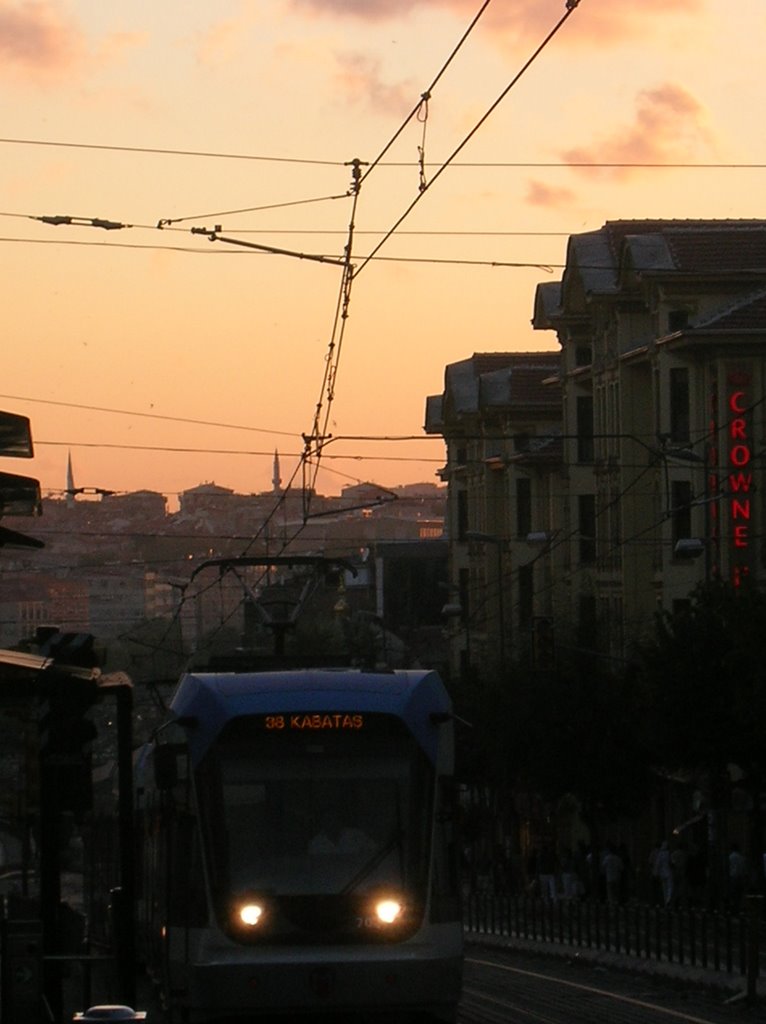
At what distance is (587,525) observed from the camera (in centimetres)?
5888

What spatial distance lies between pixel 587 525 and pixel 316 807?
43935mm

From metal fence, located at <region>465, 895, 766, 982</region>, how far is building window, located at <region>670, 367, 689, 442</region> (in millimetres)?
13830

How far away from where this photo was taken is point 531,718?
161ft

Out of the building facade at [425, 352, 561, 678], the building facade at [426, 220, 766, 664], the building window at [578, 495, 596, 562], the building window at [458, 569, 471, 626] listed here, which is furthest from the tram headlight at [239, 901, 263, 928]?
the building window at [458, 569, 471, 626]

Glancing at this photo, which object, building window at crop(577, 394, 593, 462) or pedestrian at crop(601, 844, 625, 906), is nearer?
pedestrian at crop(601, 844, 625, 906)

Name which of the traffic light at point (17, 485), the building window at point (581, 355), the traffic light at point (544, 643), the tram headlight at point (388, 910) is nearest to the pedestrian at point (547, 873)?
the traffic light at point (544, 643)

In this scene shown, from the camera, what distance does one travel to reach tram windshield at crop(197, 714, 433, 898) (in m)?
15.1

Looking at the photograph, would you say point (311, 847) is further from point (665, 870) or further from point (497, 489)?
point (497, 489)

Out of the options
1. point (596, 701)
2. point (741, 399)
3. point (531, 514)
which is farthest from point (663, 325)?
point (531, 514)

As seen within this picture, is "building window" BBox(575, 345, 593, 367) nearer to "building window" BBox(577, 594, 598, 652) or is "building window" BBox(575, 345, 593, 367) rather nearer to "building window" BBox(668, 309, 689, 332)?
"building window" BBox(668, 309, 689, 332)

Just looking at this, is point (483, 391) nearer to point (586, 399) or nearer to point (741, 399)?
point (586, 399)

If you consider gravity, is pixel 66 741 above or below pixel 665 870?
above

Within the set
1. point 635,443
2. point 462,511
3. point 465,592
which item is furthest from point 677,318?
point 462,511

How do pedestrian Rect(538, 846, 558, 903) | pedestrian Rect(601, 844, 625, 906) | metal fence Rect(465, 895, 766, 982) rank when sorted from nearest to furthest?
metal fence Rect(465, 895, 766, 982), pedestrian Rect(601, 844, 625, 906), pedestrian Rect(538, 846, 558, 903)
